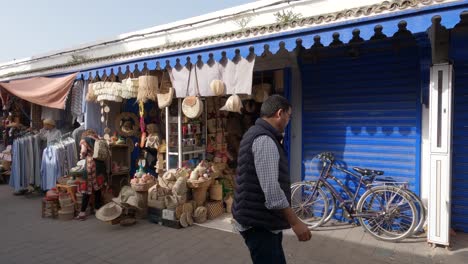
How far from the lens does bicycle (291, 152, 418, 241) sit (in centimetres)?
470

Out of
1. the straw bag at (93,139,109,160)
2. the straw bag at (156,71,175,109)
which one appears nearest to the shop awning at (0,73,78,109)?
the straw bag at (93,139,109,160)

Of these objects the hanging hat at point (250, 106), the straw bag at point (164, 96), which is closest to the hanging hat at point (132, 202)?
the straw bag at point (164, 96)

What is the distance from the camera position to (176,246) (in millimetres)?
4652

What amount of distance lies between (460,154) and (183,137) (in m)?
4.52

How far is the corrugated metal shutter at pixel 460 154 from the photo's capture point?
15.4 feet

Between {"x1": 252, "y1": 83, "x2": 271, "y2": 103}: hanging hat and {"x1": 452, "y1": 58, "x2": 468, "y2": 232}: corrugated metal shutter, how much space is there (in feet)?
9.53

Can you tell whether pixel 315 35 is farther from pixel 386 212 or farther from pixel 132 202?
pixel 132 202

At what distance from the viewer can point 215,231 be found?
205 inches

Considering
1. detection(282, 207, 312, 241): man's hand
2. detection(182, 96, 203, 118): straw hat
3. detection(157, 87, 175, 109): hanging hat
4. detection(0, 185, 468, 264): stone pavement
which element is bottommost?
detection(0, 185, 468, 264): stone pavement

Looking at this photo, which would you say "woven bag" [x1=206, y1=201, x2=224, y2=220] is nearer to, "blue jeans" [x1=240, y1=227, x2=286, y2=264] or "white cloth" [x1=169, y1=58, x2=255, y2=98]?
"white cloth" [x1=169, y1=58, x2=255, y2=98]

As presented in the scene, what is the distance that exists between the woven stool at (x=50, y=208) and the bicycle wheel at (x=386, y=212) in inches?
209

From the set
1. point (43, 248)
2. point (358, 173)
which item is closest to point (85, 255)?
point (43, 248)

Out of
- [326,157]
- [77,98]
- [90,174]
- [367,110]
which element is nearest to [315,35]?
[367,110]

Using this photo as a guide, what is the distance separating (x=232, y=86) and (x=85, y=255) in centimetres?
312
